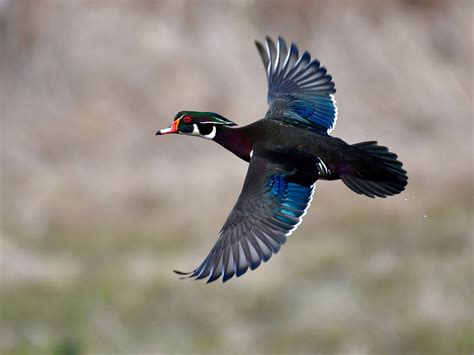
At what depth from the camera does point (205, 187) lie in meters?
23.8

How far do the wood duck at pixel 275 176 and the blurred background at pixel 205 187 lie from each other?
911 centimetres

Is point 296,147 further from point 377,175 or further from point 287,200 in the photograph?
point 377,175

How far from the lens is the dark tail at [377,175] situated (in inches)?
382

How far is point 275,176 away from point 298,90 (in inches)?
60.4

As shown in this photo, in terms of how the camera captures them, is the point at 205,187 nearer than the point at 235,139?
No

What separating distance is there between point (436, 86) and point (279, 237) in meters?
18.3

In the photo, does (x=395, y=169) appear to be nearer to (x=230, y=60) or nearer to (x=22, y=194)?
(x=22, y=194)

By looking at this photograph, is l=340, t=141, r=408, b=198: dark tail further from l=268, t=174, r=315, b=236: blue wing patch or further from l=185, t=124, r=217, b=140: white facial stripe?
l=185, t=124, r=217, b=140: white facial stripe

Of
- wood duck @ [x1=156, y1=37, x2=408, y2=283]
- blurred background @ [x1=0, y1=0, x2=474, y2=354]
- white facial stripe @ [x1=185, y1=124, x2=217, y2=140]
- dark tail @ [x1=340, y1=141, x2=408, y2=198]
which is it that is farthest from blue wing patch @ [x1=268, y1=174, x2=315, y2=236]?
blurred background @ [x1=0, y1=0, x2=474, y2=354]

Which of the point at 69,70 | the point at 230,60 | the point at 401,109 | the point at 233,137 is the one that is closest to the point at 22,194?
the point at 69,70

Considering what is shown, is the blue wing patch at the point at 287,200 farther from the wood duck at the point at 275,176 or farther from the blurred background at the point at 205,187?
the blurred background at the point at 205,187

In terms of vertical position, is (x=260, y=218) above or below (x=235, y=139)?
below

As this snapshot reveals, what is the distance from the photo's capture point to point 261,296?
2039 cm

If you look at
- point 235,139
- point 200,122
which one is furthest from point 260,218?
point 200,122
